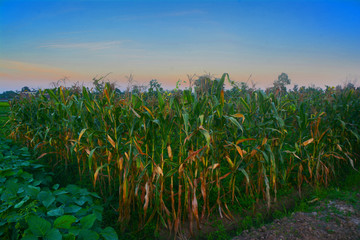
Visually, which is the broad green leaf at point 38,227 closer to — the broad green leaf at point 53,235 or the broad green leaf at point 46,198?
the broad green leaf at point 53,235

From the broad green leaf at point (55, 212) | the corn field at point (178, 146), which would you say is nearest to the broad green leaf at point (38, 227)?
the broad green leaf at point (55, 212)

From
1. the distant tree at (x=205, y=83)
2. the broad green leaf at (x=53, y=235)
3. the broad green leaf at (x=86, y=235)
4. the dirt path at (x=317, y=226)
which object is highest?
the distant tree at (x=205, y=83)

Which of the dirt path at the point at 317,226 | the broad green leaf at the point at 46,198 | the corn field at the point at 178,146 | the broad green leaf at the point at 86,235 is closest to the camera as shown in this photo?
the broad green leaf at the point at 86,235

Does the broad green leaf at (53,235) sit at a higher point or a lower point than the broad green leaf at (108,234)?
higher

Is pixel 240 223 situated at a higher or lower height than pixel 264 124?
lower

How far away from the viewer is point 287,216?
3381 millimetres

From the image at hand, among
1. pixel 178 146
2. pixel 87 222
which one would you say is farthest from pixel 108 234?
pixel 178 146

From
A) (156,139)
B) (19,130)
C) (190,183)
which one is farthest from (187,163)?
(19,130)

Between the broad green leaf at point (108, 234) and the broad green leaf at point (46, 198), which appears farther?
the broad green leaf at point (46, 198)

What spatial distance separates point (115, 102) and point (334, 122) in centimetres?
403

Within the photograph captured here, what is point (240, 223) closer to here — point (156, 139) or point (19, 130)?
point (156, 139)

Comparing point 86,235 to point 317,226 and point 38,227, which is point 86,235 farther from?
point 317,226

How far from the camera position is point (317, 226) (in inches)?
123

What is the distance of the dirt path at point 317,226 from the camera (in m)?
2.89
